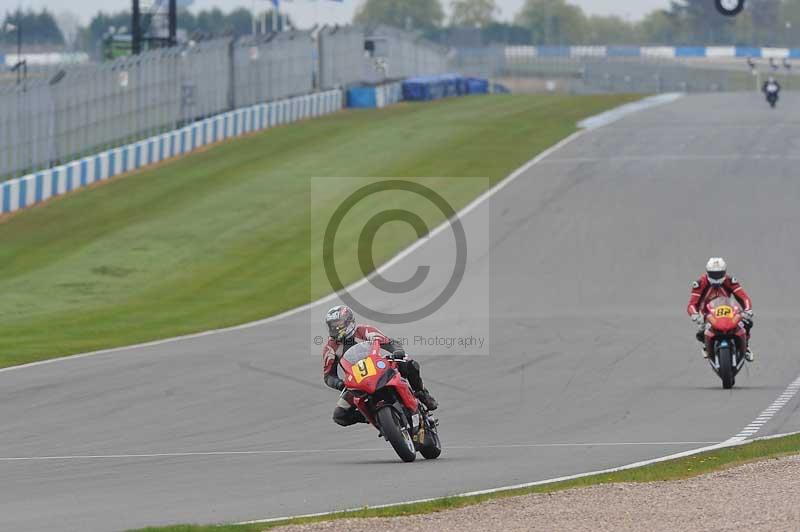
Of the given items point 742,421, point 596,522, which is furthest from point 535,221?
point 596,522

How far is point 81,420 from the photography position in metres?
16.0

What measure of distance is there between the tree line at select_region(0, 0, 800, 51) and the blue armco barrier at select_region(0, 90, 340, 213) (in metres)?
3.75

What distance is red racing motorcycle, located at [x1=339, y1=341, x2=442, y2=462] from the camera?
12.8m

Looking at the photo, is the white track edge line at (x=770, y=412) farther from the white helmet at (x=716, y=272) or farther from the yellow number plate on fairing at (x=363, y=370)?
the yellow number plate on fairing at (x=363, y=370)

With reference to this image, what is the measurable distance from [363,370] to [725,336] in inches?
270

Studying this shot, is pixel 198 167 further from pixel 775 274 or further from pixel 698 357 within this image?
pixel 698 357

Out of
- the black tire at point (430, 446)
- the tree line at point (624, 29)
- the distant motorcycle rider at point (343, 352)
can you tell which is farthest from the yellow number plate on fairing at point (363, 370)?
the tree line at point (624, 29)

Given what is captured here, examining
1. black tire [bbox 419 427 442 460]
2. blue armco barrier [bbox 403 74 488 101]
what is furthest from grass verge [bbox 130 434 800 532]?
blue armco barrier [bbox 403 74 488 101]

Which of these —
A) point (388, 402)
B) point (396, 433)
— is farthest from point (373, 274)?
point (396, 433)

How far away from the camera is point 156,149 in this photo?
46688mm

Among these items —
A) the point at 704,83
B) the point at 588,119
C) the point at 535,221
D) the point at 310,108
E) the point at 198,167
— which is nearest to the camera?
the point at 535,221

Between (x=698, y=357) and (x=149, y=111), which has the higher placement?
(x=149, y=111)

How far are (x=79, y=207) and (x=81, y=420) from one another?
76.3 feet

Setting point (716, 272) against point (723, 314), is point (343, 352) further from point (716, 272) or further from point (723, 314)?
point (716, 272)
